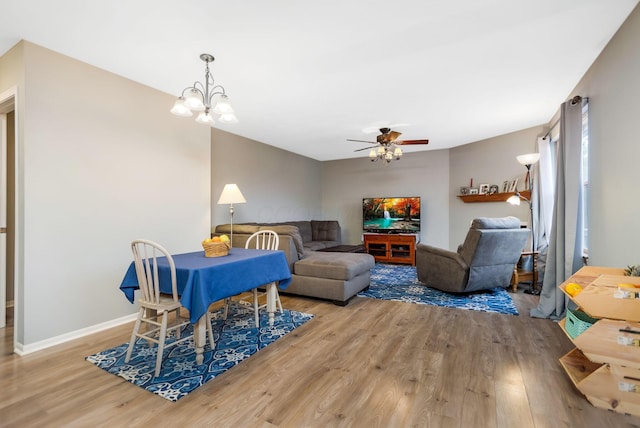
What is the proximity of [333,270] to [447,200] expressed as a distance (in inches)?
156

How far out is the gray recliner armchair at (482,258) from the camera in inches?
143

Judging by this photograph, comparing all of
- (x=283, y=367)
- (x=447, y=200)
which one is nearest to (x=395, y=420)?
(x=283, y=367)

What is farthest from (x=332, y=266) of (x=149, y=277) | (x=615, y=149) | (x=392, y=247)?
(x=392, y=247)

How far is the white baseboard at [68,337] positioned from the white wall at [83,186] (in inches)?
1.5

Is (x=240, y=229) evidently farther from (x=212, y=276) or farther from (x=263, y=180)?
(x=212, y=276)

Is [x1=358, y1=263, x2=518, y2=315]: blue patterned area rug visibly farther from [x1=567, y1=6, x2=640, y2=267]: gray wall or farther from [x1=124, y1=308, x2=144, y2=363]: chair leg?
[x1=124, y1=308, x2=144, y2=363]: chair leg

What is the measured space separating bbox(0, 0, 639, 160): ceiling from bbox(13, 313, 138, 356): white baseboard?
2496mm

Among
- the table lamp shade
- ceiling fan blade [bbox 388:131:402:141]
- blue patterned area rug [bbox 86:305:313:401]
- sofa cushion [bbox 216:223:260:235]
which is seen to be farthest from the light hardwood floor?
ceiling fan blade [bbox 388:131:402:141]

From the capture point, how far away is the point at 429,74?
2938mm

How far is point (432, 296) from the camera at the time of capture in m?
3.92

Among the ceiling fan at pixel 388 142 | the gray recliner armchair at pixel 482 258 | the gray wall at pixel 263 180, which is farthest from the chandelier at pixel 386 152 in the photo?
the gray wall at pixel 263 180

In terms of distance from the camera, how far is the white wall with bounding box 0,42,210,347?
2.40 metres

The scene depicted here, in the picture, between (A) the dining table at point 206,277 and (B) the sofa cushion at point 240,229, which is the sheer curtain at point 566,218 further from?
(B) the sofa cushion at point 240,229

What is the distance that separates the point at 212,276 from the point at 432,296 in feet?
9.85
